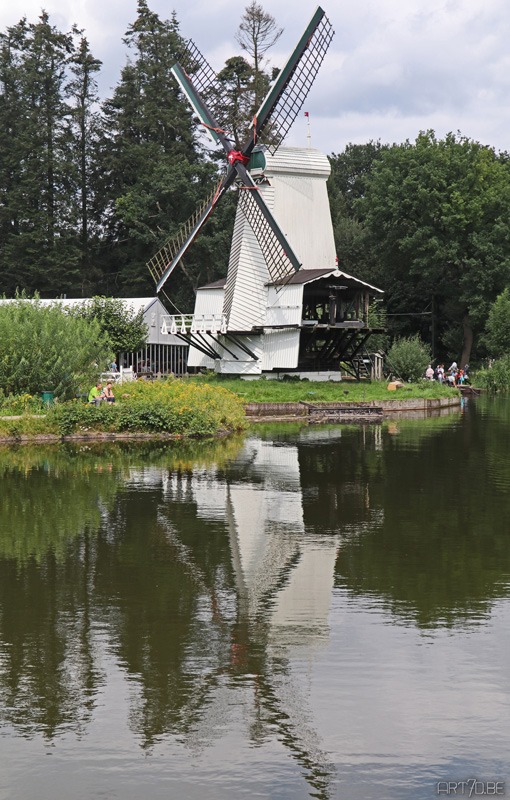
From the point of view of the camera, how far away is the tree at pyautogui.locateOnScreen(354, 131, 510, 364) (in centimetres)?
5678

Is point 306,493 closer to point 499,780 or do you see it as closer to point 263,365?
point 499,780

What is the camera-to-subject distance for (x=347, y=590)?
949 centimetres

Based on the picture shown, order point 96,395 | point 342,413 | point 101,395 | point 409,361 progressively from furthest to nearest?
point 409,361
point 342,413
point 101,395
point 96,395

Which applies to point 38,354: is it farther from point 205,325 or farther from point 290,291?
point 290,291

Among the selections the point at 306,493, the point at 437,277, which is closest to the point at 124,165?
the point at 437,277

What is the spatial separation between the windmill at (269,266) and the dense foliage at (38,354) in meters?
12.5

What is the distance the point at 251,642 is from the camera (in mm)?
7789

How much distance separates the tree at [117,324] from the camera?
45.9 meters

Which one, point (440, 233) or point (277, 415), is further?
point (440, 233)

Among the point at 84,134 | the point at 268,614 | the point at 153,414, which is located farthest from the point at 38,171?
the point at 268,614

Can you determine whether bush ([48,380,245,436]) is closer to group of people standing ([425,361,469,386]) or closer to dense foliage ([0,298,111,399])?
dense foliage ([0,298,111,399])

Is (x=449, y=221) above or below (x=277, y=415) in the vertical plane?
above

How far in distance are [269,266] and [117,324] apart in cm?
1013

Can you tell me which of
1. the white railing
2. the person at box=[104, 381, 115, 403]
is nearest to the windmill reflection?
the person at box=[104, 381, 115, 403]
